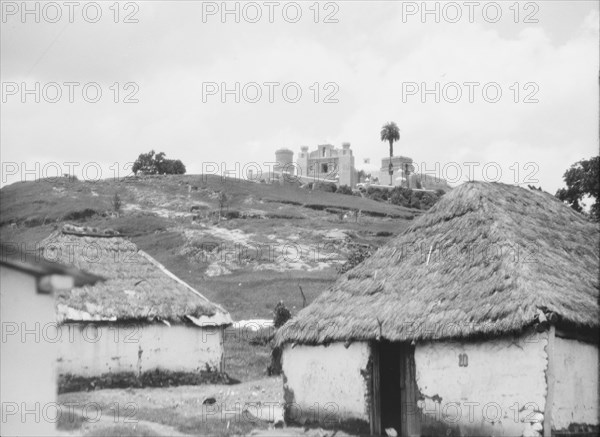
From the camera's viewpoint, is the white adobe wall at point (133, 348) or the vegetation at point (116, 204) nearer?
the white adobe wall at point (133, 348)

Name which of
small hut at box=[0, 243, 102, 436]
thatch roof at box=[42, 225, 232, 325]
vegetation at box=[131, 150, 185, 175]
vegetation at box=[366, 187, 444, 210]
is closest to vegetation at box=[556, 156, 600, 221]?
thatch roof at box=[42, 225, 232, 325]

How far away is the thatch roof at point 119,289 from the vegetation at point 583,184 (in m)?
12.2

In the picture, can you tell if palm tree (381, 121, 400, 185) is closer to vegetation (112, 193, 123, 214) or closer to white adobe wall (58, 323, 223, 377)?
vegetation (112, 193, 123, 214)

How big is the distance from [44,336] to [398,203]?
87.8m

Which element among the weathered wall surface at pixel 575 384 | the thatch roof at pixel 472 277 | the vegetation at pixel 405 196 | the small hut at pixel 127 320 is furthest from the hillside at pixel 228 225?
the weathered wall surface at pixel 575 384


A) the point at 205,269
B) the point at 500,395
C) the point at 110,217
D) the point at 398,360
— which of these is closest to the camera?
the point at 500,395

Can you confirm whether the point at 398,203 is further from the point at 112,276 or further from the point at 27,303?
the point at 27,303

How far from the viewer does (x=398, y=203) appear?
316ft

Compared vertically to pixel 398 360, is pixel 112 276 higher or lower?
higher

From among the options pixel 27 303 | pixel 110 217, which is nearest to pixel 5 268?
pixel 27 303

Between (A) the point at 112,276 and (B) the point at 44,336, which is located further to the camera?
(A) the point at 112,276

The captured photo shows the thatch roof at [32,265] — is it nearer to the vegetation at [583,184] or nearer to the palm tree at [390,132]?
the vegetation at [583,184]

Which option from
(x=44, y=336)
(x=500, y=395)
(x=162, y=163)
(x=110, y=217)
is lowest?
(x=500, y=395)

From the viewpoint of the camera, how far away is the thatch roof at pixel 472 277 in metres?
12.2
